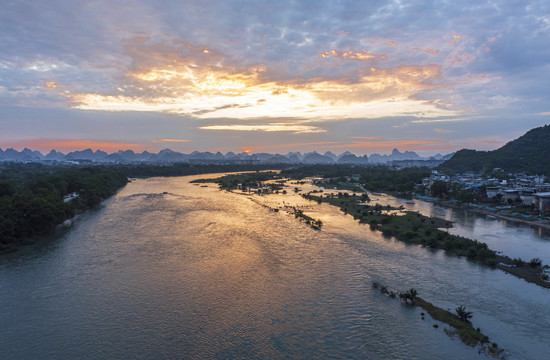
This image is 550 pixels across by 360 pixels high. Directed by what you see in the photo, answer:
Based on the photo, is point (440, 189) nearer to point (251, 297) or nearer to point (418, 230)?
point (418, 230)

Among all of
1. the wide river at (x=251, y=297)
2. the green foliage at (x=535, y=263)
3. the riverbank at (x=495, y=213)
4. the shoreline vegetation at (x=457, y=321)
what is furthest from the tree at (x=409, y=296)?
the riverbank at (x=495, y=213)

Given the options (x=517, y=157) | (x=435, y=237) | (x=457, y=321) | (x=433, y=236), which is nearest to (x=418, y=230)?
(x=433, y=236)

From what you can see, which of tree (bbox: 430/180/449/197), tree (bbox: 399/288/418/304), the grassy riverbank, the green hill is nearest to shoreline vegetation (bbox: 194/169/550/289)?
the grassy riverbank

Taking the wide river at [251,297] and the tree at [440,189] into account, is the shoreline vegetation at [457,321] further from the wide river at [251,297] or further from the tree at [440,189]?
the tree at [440,189]

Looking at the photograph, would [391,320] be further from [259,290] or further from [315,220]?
[315,220]

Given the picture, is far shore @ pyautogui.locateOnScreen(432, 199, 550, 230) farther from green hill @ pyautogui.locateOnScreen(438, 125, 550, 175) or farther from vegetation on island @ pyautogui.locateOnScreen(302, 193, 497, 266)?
green hill @ pyautogui.locateOnScreen(438, 125, 550, 175)

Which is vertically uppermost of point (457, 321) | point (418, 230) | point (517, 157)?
point (517, 157)
